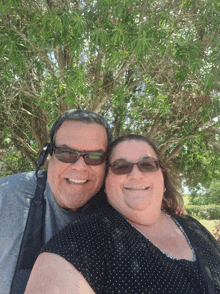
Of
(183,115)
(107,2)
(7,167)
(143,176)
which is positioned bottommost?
(7,167)

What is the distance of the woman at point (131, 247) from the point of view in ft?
3.49

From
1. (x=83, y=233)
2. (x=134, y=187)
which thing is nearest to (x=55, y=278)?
(x=83, y=233)

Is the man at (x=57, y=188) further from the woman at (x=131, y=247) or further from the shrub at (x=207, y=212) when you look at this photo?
the shrub at (x=207, y=212)

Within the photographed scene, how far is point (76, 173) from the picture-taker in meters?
1.98

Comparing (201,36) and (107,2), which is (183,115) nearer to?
(201,36)

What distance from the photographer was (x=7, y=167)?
10.6 metres

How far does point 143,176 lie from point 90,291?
0.88 meters

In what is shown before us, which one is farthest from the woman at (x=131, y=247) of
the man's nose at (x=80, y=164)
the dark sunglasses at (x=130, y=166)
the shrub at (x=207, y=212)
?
the shrub at (x=207, y=212)

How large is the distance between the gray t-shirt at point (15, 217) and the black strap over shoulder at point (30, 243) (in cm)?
5

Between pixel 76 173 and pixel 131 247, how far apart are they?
2.86 feet

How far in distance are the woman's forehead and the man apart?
219mm

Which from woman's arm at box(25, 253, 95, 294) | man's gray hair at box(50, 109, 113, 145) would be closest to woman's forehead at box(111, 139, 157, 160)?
man's gray hair at box(50, 109, 113, 145)

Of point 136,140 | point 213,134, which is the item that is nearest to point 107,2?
point 136,140

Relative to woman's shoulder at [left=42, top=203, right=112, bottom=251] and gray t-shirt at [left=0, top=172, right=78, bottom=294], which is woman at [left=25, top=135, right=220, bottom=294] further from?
gray t-shirt at [left=0, top=172, right=78, bottom=294]
